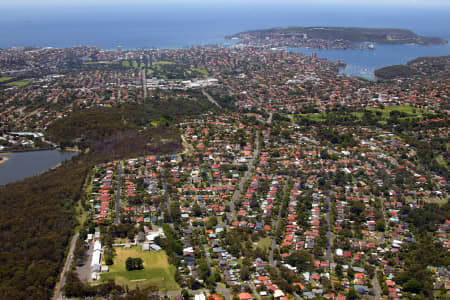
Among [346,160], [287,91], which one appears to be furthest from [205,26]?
[346,160]

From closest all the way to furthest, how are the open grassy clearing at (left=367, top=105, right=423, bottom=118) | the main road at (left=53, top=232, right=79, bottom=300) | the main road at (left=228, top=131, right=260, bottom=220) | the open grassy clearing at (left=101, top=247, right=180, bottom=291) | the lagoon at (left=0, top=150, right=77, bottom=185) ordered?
the main road at (left=53, top=232, right=79, bottom=300), the open grassy clearing at (left=101, top=247, right=180, bottom=291), the main road at (left=228, top=131, right=260, bottom=220), the lagoon at (left=0, top=150, right=77, bottom=185), the open grassy clearing at (left=367, top=105, right=423, bottom=118)

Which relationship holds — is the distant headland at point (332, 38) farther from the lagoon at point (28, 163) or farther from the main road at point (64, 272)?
the main road at point (64, 272)

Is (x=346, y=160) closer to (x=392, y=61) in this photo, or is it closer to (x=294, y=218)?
(x=294, y=218)

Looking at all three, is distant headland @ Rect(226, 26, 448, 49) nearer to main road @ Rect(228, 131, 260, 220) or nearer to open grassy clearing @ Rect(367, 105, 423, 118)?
open grassy clearing @ Rect(367, 105, 423, 118)

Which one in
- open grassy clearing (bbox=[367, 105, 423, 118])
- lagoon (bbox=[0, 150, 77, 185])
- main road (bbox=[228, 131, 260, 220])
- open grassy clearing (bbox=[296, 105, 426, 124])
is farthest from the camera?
open grassy clearing (bbox=[367, 105, 423, 118])

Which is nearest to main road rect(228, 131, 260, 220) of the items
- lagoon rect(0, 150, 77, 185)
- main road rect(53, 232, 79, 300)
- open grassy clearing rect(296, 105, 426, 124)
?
main road rect(53, 232, 79, 300)

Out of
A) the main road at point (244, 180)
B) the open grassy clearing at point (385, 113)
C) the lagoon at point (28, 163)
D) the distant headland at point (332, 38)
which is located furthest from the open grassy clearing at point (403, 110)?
the distant headland at point (332, 38)
